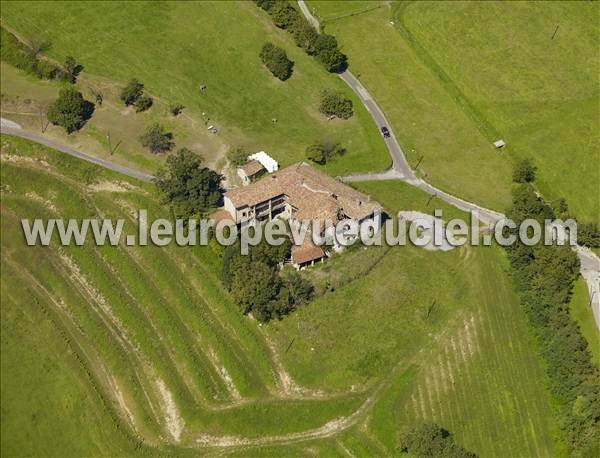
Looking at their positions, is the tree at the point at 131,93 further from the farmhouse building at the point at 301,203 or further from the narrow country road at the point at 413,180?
the narrow country road at the point at 413,180

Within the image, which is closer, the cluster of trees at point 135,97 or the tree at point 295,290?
the tree at point 295,290

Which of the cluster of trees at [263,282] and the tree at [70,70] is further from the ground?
the tree at [70,70]

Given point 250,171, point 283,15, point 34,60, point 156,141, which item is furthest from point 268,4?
point 250,171

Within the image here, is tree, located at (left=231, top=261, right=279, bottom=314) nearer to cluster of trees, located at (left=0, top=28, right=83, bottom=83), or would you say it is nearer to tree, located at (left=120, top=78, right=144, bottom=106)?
tree, located at (left=120, top=78, right=144, bottom=106)

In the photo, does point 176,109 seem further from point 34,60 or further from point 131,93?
point 34,60

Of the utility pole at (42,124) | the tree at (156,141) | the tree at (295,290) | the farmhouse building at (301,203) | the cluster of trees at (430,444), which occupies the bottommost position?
the cluster of trees at (430,444)

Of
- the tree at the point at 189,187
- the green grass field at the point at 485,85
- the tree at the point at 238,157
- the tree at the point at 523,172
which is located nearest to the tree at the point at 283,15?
the green grass field at the point at 485,85

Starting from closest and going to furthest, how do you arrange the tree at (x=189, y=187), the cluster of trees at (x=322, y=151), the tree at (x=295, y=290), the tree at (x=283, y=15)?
the tree at (x=295, y=290) → the tree at (x=189, y=187) → the cluster of trees at (x=322, y=151) → the tree at (x=283, y=15)
